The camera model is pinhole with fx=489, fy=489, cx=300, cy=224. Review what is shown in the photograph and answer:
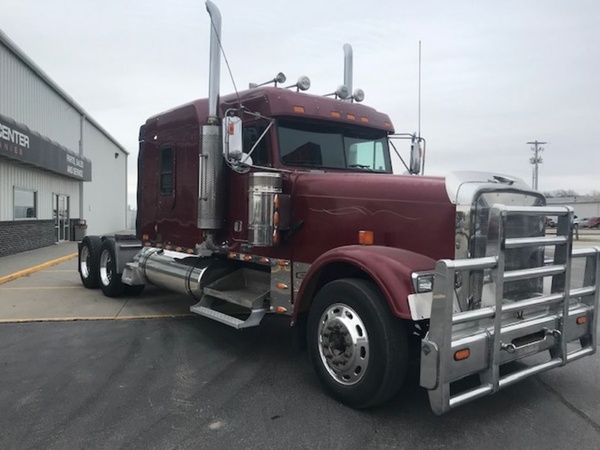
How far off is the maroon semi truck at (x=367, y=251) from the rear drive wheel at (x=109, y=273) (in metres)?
2.52

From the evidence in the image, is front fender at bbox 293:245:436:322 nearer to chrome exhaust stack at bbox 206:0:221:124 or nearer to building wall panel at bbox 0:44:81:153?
chrome exhaust stack at bbox 206:0:221:124

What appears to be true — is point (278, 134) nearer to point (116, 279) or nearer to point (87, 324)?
point (87, 324)

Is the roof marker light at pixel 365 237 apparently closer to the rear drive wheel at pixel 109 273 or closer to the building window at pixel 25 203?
the rear drive wheel at pixel 109 273

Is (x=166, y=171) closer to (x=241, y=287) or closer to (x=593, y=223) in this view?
(x=241, y=287)

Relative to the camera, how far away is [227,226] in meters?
5.85

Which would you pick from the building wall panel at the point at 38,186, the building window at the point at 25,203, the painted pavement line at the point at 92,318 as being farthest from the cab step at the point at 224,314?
the building window at the point at 25,203

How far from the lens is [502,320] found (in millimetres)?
3611

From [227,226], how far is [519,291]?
331cm

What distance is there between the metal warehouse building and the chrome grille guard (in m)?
13.6

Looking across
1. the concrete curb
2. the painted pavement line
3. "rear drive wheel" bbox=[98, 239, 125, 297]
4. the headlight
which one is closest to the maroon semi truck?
the headlight

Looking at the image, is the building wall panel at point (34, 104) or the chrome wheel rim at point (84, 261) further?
the building wall panel at point (34, 104)

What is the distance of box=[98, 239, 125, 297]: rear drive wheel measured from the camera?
858cm

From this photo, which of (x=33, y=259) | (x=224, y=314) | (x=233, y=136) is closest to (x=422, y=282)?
(x=233, y=136)

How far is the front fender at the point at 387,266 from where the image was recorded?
137 inches
